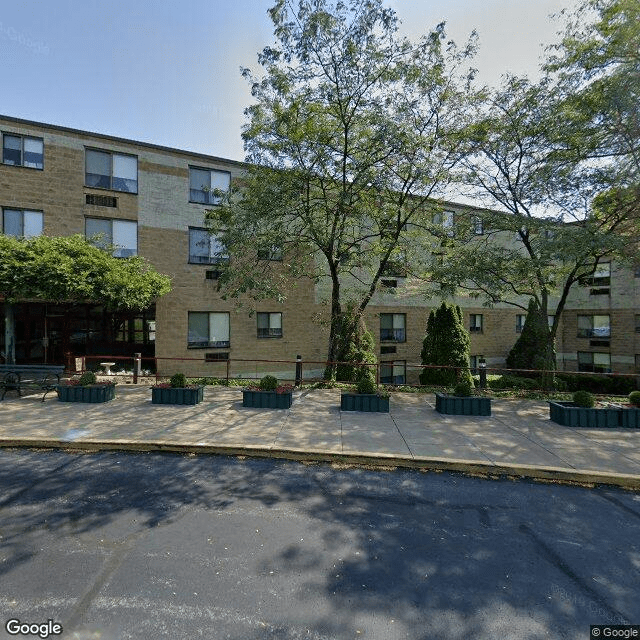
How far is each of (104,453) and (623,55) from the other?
18.2 m

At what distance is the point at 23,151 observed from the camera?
615 inches

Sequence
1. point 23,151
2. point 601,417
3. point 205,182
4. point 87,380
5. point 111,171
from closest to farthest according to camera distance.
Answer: point 601,417 < point 87,380 < point 23,151 < point 111,171 < point 205,182

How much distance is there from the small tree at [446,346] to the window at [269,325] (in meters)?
8.28

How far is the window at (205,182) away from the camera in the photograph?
60.3 feet

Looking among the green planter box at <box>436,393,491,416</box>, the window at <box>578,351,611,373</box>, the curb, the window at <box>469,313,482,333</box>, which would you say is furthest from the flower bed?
the window at <box>578,351,611,373</box>

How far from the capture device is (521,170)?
1417 cm

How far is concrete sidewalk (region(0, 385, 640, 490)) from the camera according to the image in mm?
6582

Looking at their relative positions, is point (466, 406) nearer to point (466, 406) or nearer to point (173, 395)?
point (466, 406)

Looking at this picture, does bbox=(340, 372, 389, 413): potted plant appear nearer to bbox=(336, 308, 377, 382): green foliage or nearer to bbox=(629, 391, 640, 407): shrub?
bbox=(336, 308, 377, 382): green foliage

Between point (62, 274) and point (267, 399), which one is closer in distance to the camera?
point (267, 399)

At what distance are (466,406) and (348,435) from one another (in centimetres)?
408

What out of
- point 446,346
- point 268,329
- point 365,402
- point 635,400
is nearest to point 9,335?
point 268,329

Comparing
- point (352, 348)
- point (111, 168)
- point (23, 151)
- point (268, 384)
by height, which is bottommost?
point (268, 384)

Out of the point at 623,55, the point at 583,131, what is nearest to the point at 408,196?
the point at 583,131
